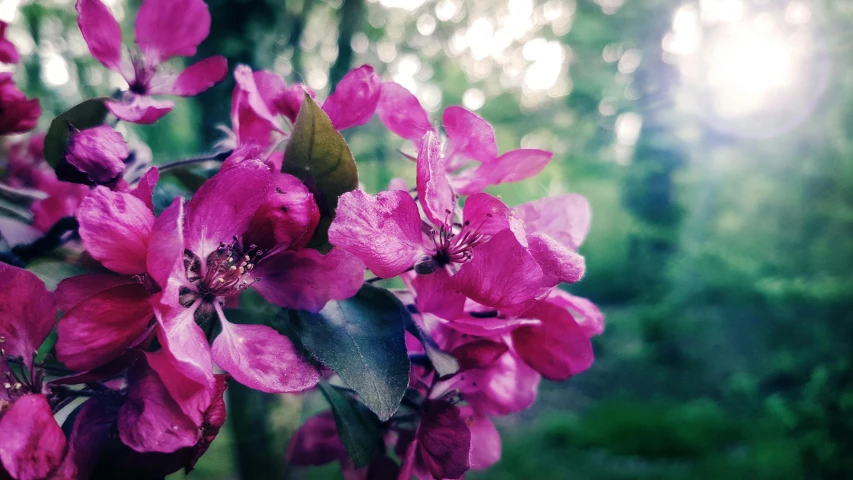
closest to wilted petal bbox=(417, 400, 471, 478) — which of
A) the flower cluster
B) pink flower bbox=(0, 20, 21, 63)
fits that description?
the flower cluster

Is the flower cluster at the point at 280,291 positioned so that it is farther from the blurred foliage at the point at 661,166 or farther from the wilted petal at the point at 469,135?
the blurred foliage at the point at 661,166

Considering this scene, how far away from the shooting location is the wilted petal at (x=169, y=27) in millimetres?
686

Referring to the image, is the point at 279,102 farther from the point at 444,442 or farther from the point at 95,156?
the point at 444,442

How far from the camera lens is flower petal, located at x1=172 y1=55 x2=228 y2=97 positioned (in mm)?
694

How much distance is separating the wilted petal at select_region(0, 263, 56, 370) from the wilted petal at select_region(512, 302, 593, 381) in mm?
454

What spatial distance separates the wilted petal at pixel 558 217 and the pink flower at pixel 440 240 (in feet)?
0.29

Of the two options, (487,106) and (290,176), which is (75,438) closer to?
(290,176)

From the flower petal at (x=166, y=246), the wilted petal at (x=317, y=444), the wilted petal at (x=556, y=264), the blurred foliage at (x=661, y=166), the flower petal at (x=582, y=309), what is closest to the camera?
the flower petal at (x=166, y=246)

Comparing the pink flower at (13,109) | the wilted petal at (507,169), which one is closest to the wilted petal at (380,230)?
the wilted petal at (507,169)

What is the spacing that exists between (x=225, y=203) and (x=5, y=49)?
0.51 m

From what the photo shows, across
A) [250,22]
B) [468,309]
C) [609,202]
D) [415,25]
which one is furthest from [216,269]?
[609,202]

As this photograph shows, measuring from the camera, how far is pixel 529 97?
135 inches

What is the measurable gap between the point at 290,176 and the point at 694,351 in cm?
532

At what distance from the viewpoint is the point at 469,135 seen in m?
0.62
